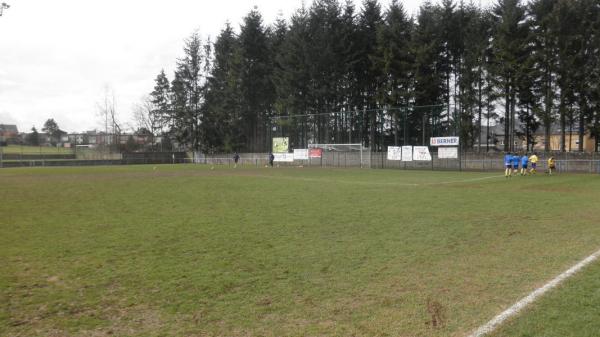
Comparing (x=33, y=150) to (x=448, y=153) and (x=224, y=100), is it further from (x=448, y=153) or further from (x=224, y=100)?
(x=448, y=153)

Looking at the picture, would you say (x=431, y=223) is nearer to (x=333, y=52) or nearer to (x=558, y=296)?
(x=558, y=296)

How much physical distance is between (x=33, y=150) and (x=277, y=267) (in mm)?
59482

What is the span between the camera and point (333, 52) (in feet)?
156

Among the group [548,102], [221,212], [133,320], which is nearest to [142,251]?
[133,320]

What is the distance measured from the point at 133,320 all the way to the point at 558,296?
4.49m

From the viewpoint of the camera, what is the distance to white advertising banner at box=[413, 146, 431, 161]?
3497cm

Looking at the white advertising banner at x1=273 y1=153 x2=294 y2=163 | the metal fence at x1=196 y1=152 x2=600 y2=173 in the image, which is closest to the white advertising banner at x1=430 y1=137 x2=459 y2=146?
the metal fence at x1=196 y1=152 x2=600 y2=173

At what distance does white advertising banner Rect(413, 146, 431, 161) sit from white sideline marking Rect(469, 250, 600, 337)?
97.1 ft

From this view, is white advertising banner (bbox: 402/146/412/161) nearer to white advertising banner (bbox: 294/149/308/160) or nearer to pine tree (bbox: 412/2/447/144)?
pine tree (bbox: 412/2/447/144)

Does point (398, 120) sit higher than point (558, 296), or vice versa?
point (398, 120)

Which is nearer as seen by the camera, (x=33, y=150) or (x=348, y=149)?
(x=348, y=149)

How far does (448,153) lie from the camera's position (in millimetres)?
33688

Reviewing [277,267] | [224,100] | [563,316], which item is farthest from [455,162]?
[224,100]

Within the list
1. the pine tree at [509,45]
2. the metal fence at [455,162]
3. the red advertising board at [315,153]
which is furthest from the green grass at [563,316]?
the pine tree at [509,45]
